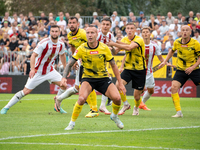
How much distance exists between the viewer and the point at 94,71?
24.8 feet

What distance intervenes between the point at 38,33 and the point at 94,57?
1576 centimetres

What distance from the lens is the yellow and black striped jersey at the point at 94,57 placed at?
7391 mm

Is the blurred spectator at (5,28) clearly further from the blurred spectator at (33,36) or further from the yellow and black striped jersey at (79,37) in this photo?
the yellow and black striped jersey at (79,37)

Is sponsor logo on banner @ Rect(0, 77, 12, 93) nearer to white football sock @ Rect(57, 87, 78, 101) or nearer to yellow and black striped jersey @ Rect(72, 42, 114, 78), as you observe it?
white football sock @ Rect(57, 87, 78, 101)

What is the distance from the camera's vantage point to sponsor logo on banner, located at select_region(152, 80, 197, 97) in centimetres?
1752

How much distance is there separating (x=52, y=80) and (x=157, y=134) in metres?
4.45

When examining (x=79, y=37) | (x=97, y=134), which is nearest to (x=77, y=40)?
(x=79, y=37)

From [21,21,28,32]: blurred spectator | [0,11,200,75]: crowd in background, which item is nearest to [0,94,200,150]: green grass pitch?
[0,11,200,75]: crowd in background

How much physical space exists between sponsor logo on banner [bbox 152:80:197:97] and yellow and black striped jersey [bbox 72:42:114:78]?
1065 centimetres

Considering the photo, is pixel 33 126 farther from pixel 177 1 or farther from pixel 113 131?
pixel 177 1

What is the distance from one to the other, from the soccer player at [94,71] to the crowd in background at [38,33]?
10.6 m

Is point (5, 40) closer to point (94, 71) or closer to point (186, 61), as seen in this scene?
point (186, 61)

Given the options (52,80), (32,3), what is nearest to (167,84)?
(52,80)

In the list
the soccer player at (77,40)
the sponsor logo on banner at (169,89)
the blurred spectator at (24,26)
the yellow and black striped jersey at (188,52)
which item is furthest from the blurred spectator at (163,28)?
the soccer player at (77,40)
